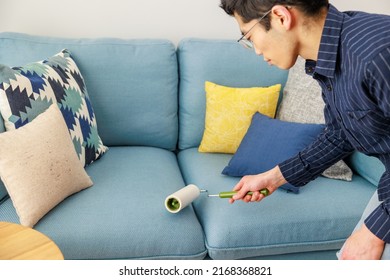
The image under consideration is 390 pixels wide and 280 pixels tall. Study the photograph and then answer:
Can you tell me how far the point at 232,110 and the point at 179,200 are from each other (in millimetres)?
629

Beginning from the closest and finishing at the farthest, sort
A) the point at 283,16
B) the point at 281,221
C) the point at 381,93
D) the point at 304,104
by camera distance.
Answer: the point at 381,93 < the point at 283,16 < the point at 281,221 < the point at 304,104

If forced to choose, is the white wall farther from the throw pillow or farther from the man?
the man

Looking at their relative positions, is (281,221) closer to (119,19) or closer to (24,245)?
(24,245)

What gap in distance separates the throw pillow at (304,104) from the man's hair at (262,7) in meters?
0.95

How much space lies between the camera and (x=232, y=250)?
4.85ft

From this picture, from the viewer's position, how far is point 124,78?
6.51 ft

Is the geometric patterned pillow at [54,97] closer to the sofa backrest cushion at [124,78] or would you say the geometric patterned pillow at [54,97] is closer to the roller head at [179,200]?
the sofa backrest cushion at [124,78]

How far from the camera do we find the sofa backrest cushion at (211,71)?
2.05m

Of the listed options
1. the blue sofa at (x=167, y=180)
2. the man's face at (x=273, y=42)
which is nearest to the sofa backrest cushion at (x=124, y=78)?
the blue sofa at (x=167, y=180)

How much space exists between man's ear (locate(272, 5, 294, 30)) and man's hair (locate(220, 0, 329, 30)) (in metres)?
0.01

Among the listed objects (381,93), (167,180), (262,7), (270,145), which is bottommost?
(167,180)

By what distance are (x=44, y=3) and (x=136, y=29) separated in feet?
1.44

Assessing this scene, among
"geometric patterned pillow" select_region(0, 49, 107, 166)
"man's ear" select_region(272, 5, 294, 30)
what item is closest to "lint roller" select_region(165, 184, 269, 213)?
"geometric patterned pillow" select_region(0, 49, 107, 166)

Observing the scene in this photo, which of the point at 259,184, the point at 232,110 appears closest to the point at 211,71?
the point at 232,110
